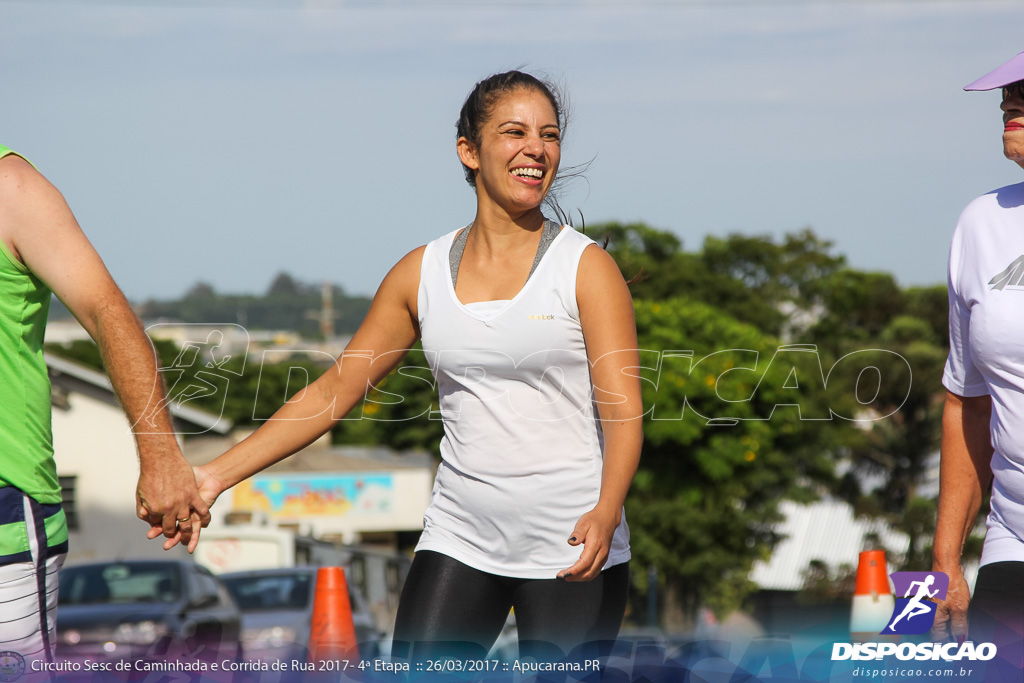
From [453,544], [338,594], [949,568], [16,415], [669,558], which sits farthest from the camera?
[669,558]

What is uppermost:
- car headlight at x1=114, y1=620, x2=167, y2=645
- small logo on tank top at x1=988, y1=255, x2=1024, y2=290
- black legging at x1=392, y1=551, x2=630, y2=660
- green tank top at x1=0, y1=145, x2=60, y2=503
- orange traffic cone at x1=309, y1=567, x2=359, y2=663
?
small logo on tank top at x1=988, y1=255, x2=1024, y2=290

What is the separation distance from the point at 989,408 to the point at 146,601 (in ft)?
31.9

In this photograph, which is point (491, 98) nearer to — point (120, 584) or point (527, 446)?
point (527, 446)

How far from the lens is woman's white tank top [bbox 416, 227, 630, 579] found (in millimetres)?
3469

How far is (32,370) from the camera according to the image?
3.01m

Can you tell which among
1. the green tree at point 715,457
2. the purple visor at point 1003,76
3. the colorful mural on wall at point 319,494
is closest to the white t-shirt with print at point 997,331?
the purple visor at point 1003,76

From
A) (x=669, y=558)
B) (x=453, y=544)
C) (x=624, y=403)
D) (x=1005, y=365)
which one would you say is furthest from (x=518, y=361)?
(x=669, y=558)

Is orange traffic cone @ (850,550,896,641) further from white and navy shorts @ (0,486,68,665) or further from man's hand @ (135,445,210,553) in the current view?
white and navy shorts @ (0,486,68,665)

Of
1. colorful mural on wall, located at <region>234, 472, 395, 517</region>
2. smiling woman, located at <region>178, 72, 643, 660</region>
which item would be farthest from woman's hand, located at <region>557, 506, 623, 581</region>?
colorful mural on wall, located at <region>234, 472, 395, 517</region>

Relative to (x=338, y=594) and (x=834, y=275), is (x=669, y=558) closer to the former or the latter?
(x=834, y=275)

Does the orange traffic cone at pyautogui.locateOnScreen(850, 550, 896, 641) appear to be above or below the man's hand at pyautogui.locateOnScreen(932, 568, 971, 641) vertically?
below

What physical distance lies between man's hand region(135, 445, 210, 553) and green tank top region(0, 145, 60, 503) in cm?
56

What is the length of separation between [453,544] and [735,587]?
27476 millimetres

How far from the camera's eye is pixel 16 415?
9.73ft
